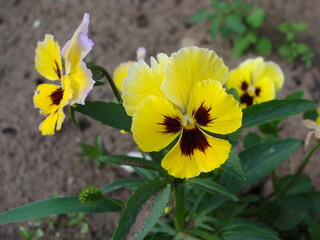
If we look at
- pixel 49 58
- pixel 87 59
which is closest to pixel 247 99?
pixel 49 58

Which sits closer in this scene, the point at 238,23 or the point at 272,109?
the point at 272,109

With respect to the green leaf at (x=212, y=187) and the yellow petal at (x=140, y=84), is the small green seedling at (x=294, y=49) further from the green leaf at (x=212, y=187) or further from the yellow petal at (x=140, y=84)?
the yellow petal at (x=140, y=84)

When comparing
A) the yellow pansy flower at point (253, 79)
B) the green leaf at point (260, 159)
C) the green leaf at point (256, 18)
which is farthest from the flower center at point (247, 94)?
the green leaf at point (256, 18)

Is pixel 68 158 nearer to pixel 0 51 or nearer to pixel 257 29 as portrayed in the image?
pixel 0 51

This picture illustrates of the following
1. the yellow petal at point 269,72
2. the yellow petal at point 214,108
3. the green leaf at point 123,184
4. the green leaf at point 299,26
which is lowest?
the yellow petal at point 214,108

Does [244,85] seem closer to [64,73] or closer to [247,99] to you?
[247,99]

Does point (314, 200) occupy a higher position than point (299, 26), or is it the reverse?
point (299, 26)

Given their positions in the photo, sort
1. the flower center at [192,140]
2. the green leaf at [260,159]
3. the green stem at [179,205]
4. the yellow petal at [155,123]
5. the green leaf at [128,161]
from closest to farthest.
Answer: the yellow petal at [155,123] < the flower center at [192,140] < the green leaf at [128,161] < the green stem at [179,205] < the green leaf at [260,159]
